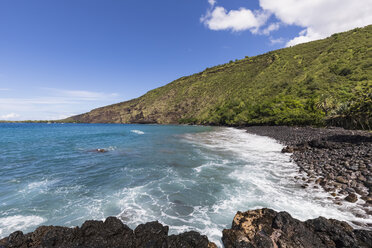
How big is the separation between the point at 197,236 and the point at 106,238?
9.86 feet

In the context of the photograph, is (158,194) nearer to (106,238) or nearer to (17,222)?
(106,238)

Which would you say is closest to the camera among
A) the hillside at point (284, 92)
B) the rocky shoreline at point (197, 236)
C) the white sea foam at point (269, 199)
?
the rocky shoreline at point (197, 236)

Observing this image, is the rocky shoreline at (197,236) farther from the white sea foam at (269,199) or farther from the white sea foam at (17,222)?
the white sea foam at (17,222)

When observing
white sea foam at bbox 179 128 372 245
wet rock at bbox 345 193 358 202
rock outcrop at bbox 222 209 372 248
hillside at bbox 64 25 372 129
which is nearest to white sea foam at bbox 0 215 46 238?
white sea foam at bbox 179 128 372 245

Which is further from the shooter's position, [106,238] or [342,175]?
[342,175]

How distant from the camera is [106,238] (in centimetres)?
542

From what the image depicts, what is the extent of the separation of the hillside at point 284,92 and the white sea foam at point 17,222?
109 feet

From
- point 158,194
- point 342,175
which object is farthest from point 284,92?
point 158,194

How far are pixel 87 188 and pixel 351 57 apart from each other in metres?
114

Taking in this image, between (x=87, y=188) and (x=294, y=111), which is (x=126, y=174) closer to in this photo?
(x=87, y=188)

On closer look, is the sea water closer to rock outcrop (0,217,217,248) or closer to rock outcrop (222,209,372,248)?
rock outcrop (222,209,372,248)

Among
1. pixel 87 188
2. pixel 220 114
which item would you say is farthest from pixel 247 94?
pixel 87 188

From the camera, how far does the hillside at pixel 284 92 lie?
49.3m

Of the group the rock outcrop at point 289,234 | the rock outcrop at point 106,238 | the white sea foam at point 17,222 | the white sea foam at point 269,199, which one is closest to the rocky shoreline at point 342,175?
the white sea foam at point 269,199
